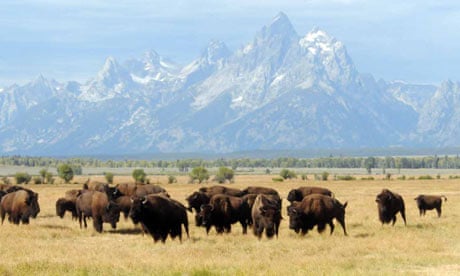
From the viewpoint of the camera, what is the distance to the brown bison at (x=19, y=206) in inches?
1420

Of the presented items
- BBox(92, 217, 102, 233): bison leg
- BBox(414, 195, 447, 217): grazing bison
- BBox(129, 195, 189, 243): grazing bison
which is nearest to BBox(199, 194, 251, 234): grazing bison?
BBox(129, 195, 189, 243): grazing bison

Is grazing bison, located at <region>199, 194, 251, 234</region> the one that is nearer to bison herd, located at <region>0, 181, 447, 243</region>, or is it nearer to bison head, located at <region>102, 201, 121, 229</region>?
bison herd, located at <region>0, 181, 447, 243</region>

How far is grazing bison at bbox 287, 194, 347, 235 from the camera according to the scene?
3134 cm

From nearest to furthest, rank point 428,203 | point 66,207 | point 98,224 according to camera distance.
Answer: point 98,224 → point 66,207 → point 428,203

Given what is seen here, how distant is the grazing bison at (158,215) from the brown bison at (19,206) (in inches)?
365

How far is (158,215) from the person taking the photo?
29.4m

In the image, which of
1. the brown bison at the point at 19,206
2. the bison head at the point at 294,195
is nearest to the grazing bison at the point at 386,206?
the bison head at the point at 294,195

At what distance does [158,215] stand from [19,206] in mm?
10667

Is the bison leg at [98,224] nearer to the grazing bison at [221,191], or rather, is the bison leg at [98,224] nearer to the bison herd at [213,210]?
the bison herd at [213,210]

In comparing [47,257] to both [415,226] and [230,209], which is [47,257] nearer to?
[230,209]

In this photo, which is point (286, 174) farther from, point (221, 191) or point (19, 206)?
point (19, 206)

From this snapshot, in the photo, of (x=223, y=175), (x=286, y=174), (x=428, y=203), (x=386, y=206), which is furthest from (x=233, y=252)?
(x=286, y=174)

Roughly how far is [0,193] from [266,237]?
66.8 feet

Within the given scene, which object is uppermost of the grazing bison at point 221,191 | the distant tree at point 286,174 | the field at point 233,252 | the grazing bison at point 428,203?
the grazing bison at point 221,191
